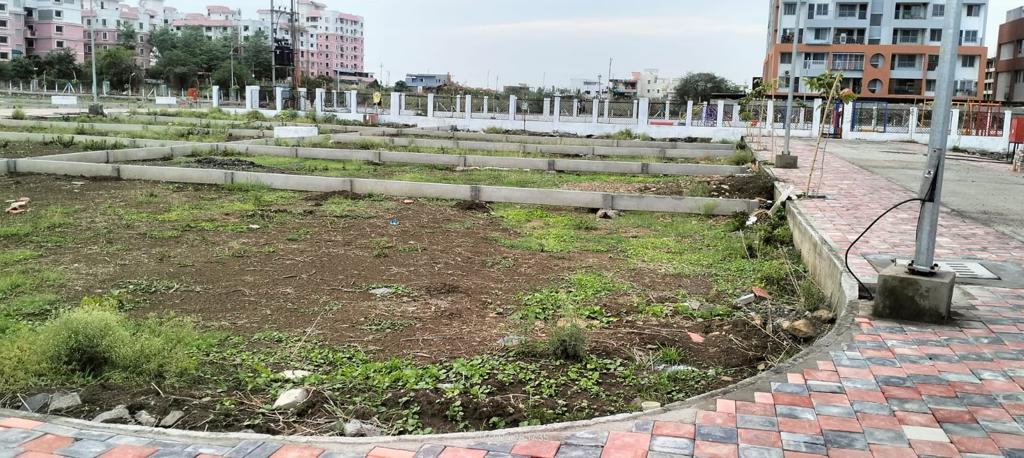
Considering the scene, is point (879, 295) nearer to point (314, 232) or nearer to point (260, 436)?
point (260, 436)

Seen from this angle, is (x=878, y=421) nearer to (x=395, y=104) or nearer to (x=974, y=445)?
(x=974, y=445)

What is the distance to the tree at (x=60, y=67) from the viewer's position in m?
71.4

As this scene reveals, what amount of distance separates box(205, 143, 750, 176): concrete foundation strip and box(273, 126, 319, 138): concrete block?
153 inches

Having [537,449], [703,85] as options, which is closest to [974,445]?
[537,449]

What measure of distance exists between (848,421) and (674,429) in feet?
2.61

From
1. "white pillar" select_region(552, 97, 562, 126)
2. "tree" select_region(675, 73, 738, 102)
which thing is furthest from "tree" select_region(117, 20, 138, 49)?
"white pillar" select_region(552, 97, 562, 126)

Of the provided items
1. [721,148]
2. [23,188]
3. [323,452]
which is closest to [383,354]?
[323,452]

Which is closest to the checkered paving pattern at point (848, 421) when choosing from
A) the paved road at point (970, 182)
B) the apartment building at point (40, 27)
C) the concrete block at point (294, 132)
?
the paved road at point (970, 182)

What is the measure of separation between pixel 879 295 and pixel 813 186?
747 centimetres

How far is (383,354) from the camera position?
487cm

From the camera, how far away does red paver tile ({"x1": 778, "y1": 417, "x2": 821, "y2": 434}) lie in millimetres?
3379

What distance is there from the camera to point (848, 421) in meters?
3.46

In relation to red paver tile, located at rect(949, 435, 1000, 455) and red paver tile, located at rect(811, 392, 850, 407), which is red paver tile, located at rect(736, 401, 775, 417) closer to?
red paver tile, located at rect(811, 392, 850, 407)

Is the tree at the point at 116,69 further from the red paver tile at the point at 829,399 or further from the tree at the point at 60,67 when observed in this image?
the red paver tile at the point at 829,399
